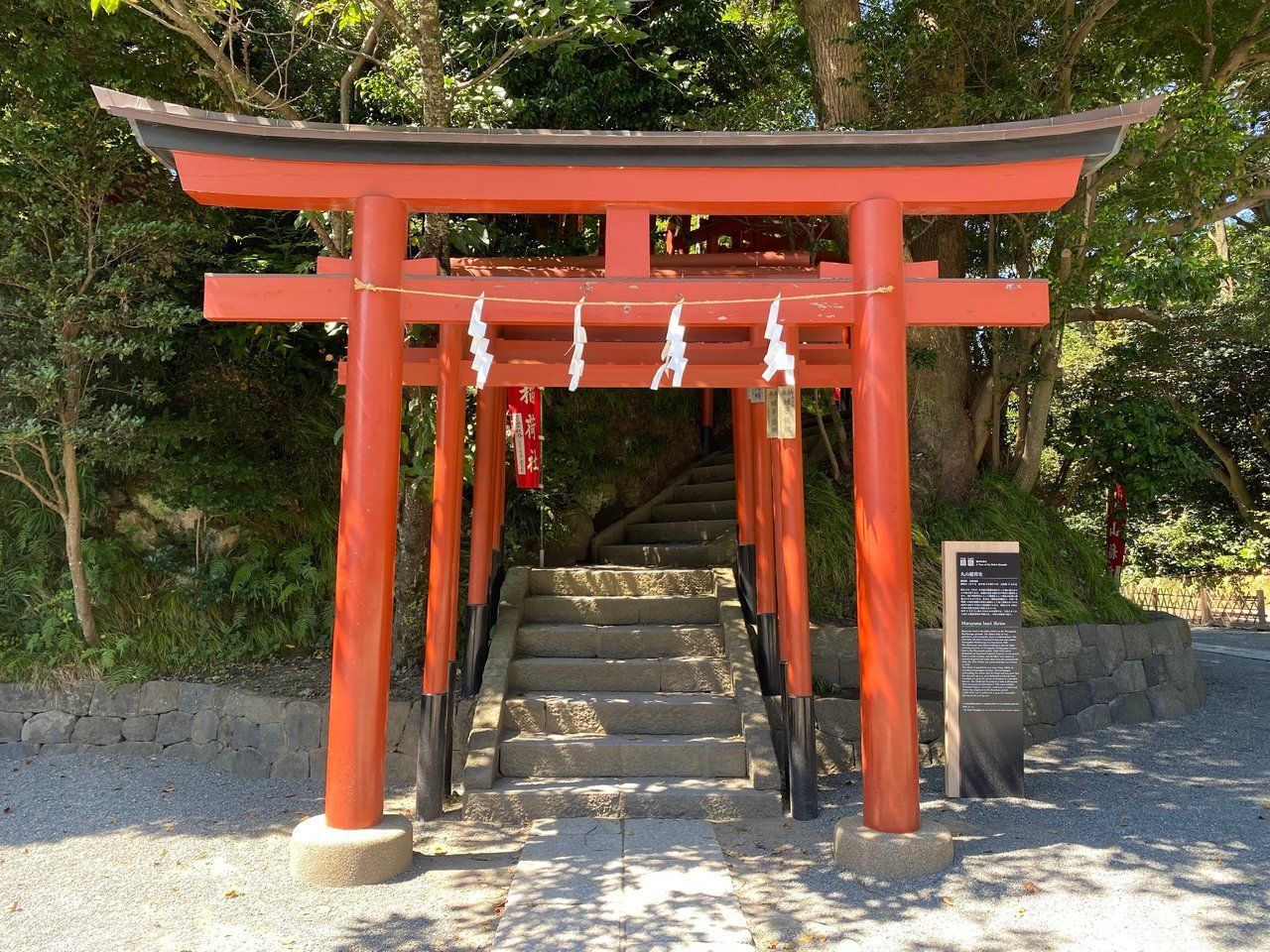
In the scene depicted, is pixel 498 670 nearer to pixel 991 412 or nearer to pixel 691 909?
pixel 691 909

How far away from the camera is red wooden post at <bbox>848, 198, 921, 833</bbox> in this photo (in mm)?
4871

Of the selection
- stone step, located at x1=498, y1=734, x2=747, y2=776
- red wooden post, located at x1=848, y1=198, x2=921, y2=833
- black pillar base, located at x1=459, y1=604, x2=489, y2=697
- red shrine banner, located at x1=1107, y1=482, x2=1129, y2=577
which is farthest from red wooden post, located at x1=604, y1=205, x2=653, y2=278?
red shrine banner, located at x1=1107, y1=482, x2=1129, y2=577

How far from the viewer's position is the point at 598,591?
8164 mm

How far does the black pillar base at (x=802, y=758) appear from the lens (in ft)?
18.9

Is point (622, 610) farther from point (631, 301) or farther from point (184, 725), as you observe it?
point (184, 725)

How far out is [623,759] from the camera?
612 centimetres

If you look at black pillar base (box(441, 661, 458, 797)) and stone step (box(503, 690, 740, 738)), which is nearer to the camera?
black pillar base (box(441, 661, 458, 797))

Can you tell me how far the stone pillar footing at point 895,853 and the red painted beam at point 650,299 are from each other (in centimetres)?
284

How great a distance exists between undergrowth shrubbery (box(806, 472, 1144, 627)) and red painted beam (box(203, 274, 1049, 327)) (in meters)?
3.66

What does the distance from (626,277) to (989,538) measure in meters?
5.56

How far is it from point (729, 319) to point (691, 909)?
10.2 feet

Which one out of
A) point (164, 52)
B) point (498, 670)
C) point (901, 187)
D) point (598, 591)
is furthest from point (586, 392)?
point (901, 187)

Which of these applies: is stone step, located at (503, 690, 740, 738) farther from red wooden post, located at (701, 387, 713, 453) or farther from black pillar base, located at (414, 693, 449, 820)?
red wooden post, located at (701, 387, 713, 453)

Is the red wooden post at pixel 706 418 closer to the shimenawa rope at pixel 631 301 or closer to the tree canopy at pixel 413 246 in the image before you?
the tree canopy at pixel 413 246
